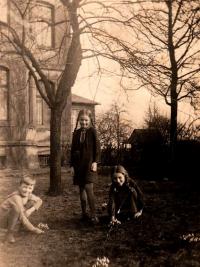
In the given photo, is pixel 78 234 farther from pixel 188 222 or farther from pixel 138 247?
pixel 188 222

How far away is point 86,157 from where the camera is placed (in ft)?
23.6

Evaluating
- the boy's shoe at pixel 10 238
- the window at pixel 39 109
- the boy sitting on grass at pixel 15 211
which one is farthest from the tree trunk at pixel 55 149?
the window at pixel 39 109

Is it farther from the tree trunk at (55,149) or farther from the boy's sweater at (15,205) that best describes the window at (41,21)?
the boy's sweater at (15,205)

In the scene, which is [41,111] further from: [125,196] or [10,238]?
[10,238]

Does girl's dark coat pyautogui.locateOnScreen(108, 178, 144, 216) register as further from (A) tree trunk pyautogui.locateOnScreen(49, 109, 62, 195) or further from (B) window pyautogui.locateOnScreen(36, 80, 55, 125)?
(B) window pyautogui.locateOnScreen(36, 80, 55, 125)

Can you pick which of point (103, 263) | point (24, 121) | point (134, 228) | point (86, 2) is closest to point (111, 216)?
point (134, 228)

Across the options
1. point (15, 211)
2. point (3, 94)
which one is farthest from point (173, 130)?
point (3, 94)

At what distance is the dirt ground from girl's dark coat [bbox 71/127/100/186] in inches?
28.2

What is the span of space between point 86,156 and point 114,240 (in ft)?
5.50

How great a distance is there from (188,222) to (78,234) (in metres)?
1.69

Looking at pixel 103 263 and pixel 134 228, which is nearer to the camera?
pixel 103 263

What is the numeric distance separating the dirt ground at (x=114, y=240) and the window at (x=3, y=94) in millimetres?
11112

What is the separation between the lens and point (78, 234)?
6.44m

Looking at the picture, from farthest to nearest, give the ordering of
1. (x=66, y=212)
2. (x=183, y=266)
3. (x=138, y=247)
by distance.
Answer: (x=66, y=212)
(x=138, y=247)
(x=183, y=266)
